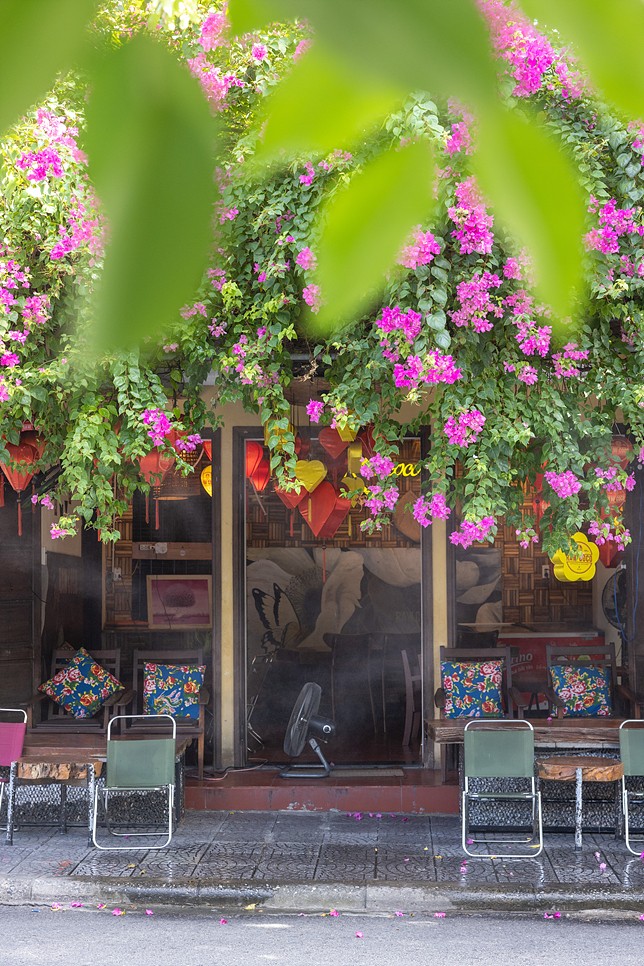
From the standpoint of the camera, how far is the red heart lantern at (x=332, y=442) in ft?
21.8

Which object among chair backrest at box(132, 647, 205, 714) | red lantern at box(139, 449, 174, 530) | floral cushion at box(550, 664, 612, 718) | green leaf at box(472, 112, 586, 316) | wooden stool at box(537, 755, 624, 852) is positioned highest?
red lantern at box(139, 449, 174, 530)

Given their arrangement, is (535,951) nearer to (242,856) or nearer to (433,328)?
(242,856)

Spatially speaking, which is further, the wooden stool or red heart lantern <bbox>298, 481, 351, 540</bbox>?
red heart lantern <bbox>298, 481, 351, 540</bbox>

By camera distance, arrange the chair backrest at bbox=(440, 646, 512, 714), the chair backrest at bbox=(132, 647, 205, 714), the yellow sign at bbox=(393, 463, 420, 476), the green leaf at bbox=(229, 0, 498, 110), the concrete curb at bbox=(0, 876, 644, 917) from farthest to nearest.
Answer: the yellow sign at bbox=(393, 463, 420, 476) → the chair backrest at bbox=(132, 647, 205, 714) → the chair backrest at bbox=(440, 646, 512, 714) → the concrete curb at bbox=(0, 876, 644, 917) → the green leaf at bbox=(229, 0, 498, 110)

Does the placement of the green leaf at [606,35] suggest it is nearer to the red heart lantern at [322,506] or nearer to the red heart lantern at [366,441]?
the red heart lantern at [366,441]

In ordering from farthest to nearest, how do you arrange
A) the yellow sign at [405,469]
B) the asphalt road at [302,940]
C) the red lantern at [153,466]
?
1. the yellow sign at [405,469]
2. the red lantern at [153,466]
3. the asphalt road at [302,940]

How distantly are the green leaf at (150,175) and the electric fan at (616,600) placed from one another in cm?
754

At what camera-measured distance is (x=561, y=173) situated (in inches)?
20.5

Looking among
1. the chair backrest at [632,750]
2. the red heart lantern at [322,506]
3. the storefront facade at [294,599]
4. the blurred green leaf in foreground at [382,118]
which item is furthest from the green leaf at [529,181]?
the red heart lantern at [322,506]

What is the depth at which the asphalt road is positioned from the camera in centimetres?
461

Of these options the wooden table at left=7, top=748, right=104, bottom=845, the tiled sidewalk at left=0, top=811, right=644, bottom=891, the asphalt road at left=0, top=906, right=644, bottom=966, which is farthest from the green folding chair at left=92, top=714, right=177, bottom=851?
the asphalt road at left=0, top=906, right=644, bottom=966

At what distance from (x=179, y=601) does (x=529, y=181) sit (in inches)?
302

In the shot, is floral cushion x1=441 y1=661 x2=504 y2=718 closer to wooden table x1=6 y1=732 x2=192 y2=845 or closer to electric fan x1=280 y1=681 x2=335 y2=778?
electric fan x1=280 y1=681 x2=335 y2=778

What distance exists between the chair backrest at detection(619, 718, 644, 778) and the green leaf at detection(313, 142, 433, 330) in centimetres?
591
